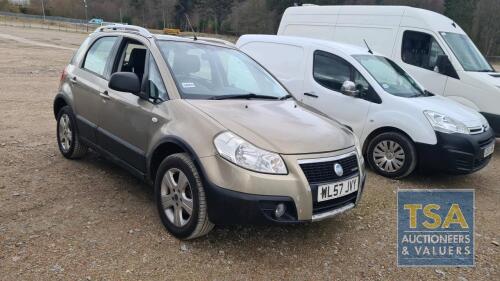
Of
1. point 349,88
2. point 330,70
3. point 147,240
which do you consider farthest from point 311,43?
point 147,240

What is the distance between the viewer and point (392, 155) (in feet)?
18.5

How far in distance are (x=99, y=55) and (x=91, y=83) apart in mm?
381

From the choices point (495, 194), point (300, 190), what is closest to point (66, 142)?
point (300, 190)

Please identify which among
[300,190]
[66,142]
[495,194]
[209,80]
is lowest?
[495,194]

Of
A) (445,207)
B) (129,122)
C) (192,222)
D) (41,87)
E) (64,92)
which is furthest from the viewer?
(41,87)

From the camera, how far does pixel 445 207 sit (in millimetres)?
4699

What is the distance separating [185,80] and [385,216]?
2.46m

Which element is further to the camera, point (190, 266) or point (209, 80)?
point (209, 80)

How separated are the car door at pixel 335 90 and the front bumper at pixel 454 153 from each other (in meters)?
0.93

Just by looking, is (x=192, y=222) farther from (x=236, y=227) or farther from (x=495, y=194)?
(x=495, y=194)

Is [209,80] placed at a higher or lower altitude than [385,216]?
higher

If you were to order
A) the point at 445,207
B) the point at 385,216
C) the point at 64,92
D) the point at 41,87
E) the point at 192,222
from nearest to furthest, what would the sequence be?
the point at 192,222 → the point at 385,216 → the point at 445,207 → the point at 64,92 → the point at 41,87

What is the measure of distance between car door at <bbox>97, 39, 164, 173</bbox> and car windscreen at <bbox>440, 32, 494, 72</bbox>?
5.91 meters

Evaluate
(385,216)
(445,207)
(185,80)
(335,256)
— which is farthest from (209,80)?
(445,207)
